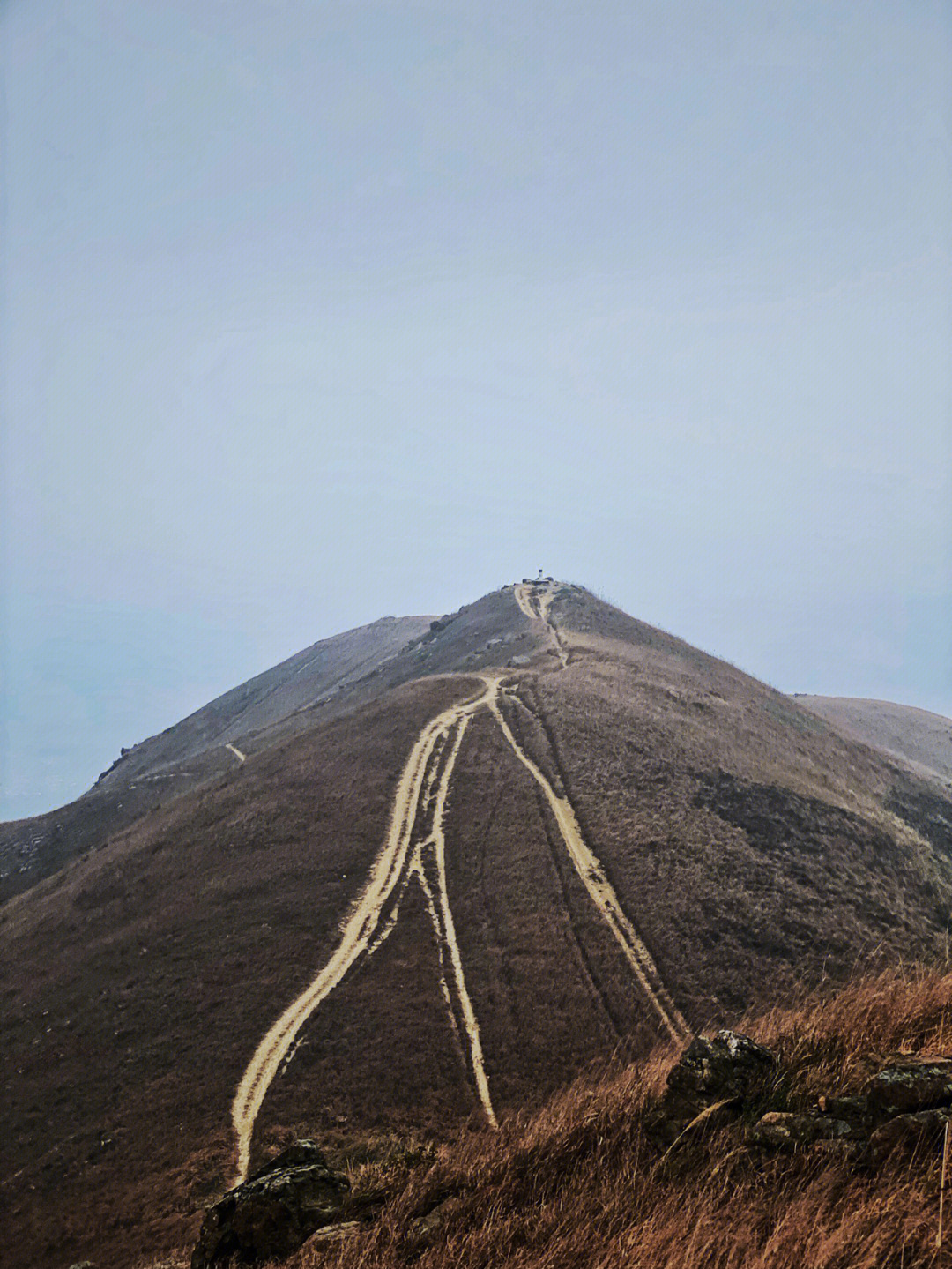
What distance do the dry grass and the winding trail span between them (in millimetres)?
17004

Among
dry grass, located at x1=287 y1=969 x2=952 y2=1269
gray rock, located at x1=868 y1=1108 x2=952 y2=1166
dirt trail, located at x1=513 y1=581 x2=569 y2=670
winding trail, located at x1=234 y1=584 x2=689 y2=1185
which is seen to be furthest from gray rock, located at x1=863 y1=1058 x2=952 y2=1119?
dirt trail, located at x1=513 y1=581 x2=569 y2=670

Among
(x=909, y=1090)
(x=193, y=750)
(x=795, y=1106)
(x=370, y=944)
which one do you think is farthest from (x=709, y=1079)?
(x=193, y=750)

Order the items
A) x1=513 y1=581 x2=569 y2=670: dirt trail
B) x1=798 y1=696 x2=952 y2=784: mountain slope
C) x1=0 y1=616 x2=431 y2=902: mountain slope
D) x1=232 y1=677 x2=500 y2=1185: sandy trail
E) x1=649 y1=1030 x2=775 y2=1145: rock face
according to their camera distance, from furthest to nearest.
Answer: x1=798 y1=696 x2=952 y2=784: mountain slope
x1=513 y1=581 x2=569 y2=670: dirt trail
x1=0 y1=616 x2=431 y2=902: mountain slope
x1=232 y1=677 x2=500 y2=1185: sandy trail
x1=649 y1=1030 x2=775 y2=1145: rock face

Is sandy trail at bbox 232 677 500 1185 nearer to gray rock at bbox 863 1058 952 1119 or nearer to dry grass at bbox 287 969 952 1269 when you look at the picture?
dry grass at bbox 287 969 952 1269

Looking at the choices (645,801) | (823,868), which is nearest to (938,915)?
(823,868)

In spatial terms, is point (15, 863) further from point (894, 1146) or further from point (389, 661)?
point (894, 1146)

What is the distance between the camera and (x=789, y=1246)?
4875 millimetres

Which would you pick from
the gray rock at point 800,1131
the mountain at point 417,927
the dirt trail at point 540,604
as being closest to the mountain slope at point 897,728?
the dirt trail at point 540,604

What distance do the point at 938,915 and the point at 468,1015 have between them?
23.2m

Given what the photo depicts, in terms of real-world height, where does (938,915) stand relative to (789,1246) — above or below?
below

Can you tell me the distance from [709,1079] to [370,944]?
77.9 feet

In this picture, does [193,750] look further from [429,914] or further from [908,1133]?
[908,1133]

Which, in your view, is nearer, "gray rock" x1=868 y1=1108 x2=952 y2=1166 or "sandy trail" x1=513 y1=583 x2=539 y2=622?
"gray rock" x1=868 y1=1108 x2=952 y2=1166

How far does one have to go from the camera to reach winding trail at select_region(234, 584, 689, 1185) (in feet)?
78.3
